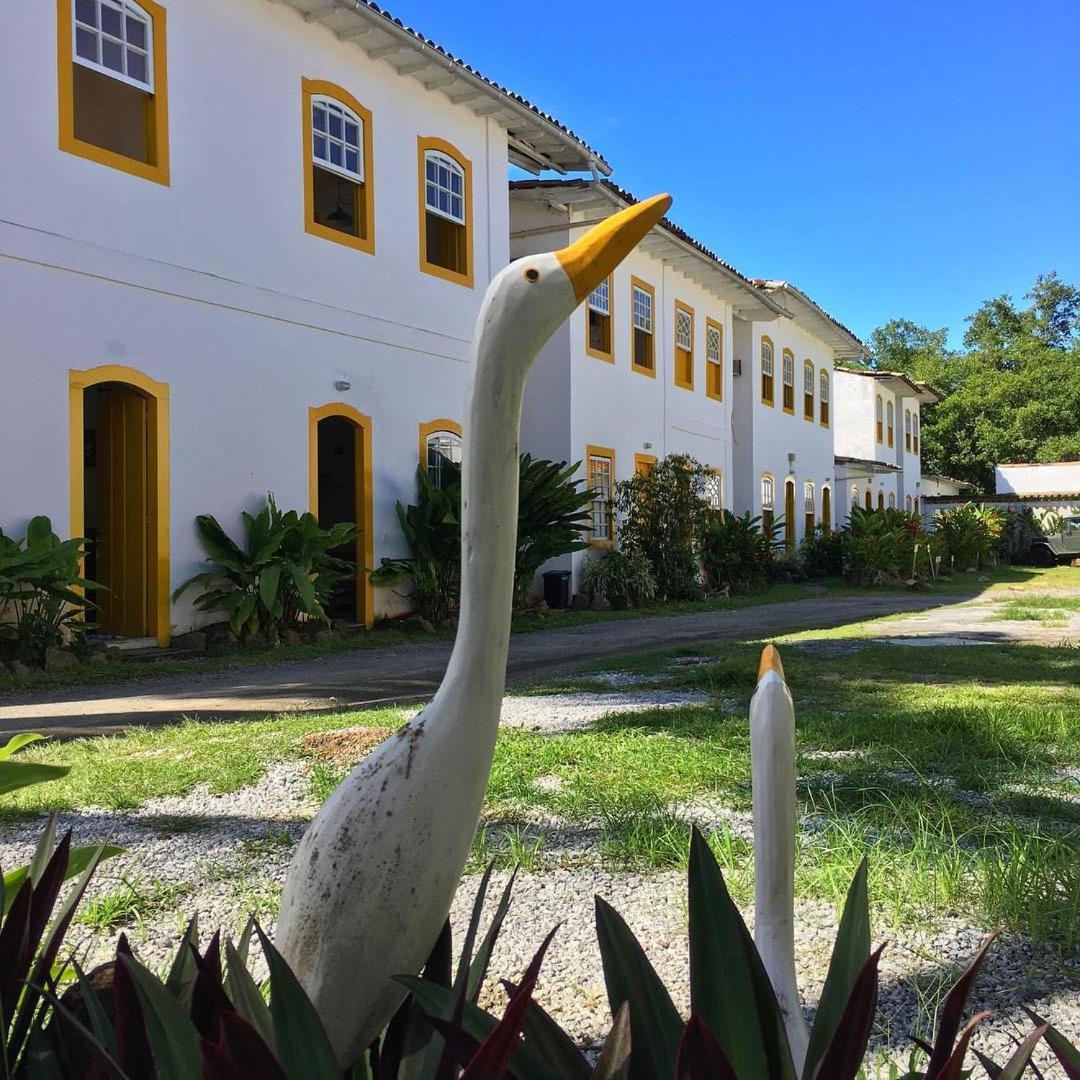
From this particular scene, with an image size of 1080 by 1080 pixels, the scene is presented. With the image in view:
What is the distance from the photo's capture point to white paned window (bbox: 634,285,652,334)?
17594mm

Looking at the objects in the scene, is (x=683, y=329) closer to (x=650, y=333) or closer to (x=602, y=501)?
(x=650, y=333)

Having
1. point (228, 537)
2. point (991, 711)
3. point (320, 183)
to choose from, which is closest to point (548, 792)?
point (991, 711)

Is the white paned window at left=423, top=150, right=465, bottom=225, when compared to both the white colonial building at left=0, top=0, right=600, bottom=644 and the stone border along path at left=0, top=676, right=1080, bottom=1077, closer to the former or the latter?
the white colonial building at left=0, top=0, right=600, bottom=644

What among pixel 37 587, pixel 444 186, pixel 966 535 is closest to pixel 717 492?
pixel 966 535

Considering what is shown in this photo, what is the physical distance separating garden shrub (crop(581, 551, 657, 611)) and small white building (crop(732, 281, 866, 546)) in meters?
7.29

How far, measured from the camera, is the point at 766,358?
77.8 ft

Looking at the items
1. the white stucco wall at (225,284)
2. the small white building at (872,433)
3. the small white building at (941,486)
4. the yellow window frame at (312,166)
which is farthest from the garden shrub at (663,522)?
the small white building at (941,486)

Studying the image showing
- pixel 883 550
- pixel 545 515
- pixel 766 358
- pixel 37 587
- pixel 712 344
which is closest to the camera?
pixel 37 587

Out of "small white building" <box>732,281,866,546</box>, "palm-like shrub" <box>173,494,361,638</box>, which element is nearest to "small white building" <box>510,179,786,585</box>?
"small white building" <box>732,281,866,546</box>

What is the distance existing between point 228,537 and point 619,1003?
9153 mm

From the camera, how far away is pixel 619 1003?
46.4 inches

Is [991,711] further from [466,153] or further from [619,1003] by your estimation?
[466,153]

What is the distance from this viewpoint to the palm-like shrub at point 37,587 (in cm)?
756

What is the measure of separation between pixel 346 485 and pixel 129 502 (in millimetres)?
3895
